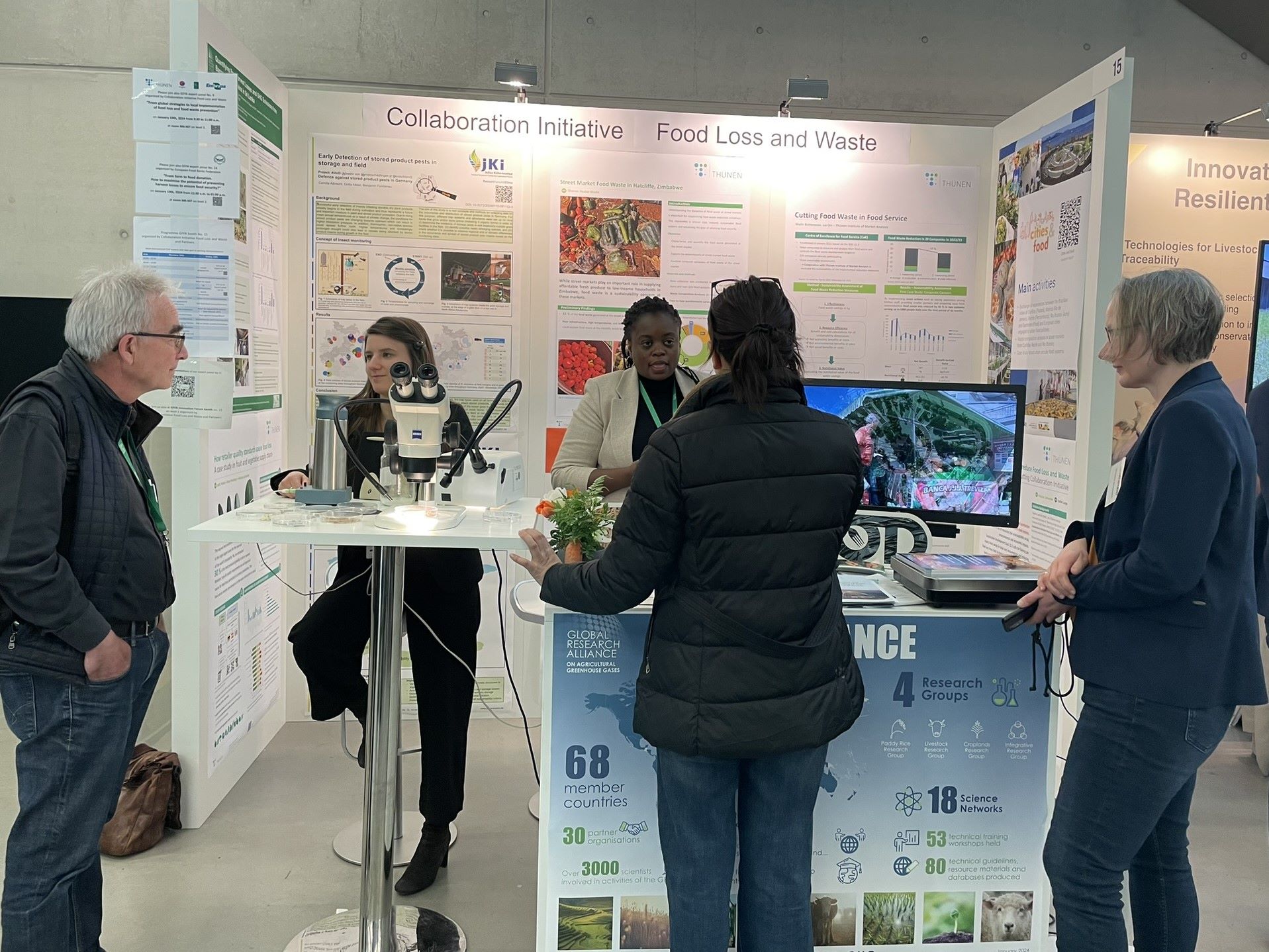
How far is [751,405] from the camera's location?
1.80m

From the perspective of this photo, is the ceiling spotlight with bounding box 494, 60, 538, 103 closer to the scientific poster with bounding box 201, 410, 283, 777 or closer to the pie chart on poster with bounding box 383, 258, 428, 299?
the pie chart on poster with bounding box 383, 258, 428, 299

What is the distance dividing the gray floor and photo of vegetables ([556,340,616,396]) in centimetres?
159

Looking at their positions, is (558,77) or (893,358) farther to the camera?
(558,77)

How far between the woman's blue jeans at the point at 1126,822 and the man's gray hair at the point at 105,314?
6.69 ft

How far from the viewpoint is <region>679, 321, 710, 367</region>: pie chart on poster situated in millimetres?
4434

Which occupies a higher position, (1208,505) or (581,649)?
(1208,505)

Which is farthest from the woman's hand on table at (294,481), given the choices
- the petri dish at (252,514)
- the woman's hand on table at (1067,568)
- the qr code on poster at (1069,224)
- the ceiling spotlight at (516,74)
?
the qr code on poster at (1069,224)

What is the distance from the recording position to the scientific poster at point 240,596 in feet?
11.1

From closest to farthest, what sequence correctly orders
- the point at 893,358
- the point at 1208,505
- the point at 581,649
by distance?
1. the point at 1208,505
2. the point at 581,649
3. the point at 893,358

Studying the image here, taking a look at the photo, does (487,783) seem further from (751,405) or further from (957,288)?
(957,288)

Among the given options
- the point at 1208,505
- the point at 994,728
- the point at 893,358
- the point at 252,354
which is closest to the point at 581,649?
the point at 994,728

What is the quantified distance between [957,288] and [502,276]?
1.98 m

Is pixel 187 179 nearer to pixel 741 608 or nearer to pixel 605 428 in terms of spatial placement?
pixel 605 428

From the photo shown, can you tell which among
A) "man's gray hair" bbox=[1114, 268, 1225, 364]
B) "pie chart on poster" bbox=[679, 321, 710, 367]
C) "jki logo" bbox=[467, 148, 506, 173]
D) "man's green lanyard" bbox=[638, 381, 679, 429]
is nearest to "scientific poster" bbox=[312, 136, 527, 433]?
"jki logo" bbox=[467, 148, 506, 173]
